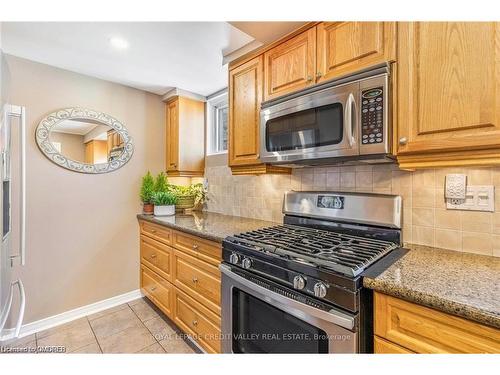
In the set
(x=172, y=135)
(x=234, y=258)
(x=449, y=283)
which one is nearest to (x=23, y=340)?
→ (x=234, y=258)

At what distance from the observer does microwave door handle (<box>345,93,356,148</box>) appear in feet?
3.90

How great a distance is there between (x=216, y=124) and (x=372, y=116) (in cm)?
204

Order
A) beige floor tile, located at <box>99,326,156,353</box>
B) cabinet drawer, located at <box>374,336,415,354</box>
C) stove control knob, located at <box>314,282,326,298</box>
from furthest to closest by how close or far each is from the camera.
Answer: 1. beige floor tile, located at <box>99,326,156,353</box>
2. stove control knob, located at <box>314,282,326,298</box>
3. cabinet drawer, located at <box>374,336,415,354</box>

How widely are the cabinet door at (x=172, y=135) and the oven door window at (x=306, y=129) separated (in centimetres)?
146

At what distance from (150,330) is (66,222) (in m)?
1.22

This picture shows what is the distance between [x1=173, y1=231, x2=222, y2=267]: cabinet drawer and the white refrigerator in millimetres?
924

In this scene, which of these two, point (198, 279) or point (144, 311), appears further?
point (144, 311)

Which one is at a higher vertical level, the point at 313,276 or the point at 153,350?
the point at 313,276

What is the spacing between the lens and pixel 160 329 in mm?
2043

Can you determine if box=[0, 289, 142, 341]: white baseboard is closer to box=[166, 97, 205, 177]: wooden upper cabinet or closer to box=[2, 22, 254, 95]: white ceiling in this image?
box=[166, 97, 205, 177]: wooden upper cabinet

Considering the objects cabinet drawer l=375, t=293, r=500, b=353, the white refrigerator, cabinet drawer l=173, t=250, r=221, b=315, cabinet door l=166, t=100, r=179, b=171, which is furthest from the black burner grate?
cabinet door l=166, t=100, r=179, b=171

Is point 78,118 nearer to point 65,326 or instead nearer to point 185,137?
point 185,137
